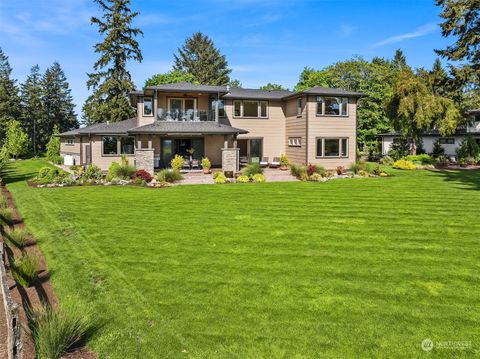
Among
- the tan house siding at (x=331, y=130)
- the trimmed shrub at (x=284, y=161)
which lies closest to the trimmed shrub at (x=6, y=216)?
the trimmed shrub at (x=284, y=161)

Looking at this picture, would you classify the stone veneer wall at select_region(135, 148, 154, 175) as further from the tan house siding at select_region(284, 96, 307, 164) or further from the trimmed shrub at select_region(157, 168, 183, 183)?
the tan house siding at select_region(284, 96, 307, 164)

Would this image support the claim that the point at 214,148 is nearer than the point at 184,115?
No

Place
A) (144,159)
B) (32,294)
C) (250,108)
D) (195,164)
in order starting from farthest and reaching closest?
(250,108) → (195,164) → (144,159) → (32,294)

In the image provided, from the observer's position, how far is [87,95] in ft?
170

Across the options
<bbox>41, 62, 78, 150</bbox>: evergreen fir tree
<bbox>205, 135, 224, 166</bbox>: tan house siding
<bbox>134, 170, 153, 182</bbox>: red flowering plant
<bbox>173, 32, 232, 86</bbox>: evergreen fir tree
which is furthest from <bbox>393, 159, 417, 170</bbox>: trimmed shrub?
<bbox>41, 62, 78, 150</bbox>: evergreen fir tree

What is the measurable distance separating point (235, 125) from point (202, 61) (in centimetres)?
4449

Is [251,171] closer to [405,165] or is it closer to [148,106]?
[148,106]

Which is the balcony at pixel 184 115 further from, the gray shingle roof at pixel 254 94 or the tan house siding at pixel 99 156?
the tan house siding at pixel 99 156

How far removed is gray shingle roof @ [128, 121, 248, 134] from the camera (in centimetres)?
2558

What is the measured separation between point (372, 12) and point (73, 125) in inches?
2496

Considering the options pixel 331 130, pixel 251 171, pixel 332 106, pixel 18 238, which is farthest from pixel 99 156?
pixel 18 238

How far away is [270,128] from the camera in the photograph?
32250mm

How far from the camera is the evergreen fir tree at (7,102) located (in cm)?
5978

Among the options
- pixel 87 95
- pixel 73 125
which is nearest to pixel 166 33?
pixel 87 95
